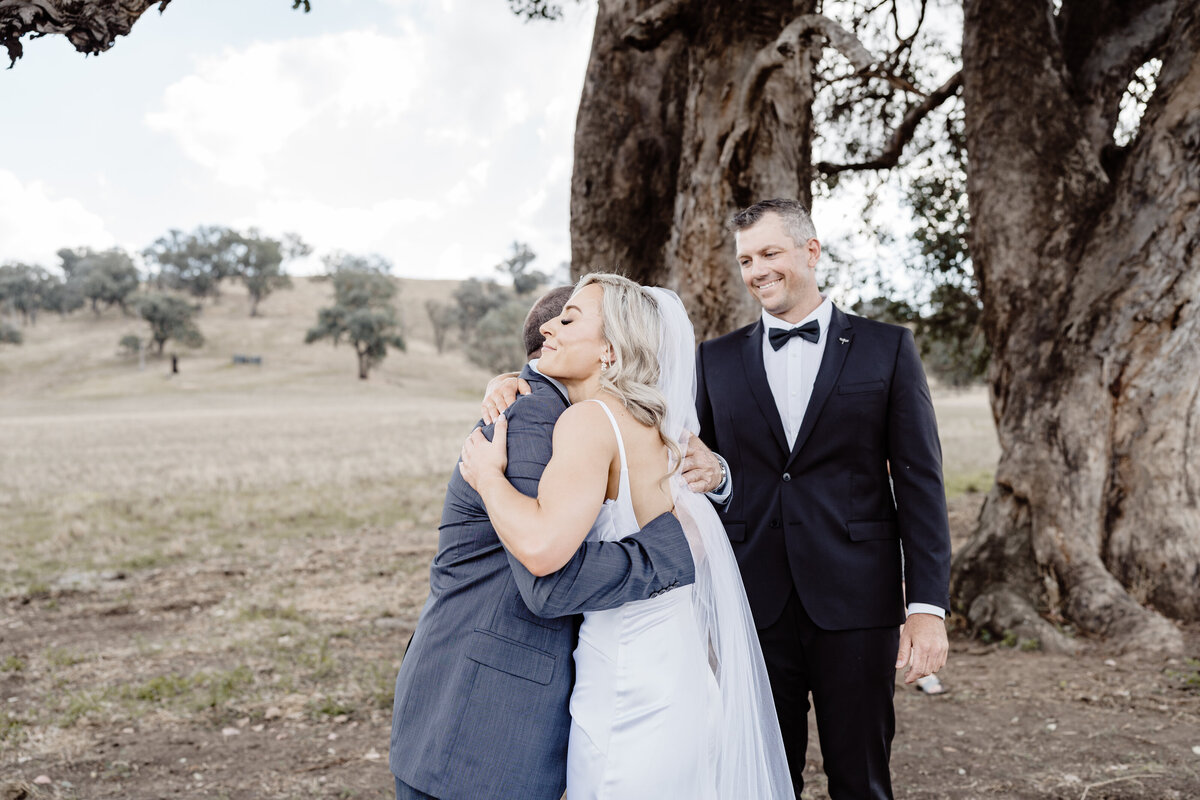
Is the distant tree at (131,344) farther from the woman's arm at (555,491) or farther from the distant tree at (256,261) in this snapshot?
→ the woman's arm at (555,491)

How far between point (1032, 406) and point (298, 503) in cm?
1178

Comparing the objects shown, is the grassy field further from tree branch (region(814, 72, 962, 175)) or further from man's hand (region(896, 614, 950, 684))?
tree branch (region(814, 72, 962, 175))

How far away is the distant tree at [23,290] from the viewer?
8794 centimetres

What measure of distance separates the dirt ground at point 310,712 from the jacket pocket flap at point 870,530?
1.88 metres

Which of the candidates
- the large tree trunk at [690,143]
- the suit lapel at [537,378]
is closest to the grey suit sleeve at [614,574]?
the suit lapel at [537,378]

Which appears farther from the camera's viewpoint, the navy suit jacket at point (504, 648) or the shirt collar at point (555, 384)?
the shirt collar at point (555, 384)

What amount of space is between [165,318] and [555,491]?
77311mm

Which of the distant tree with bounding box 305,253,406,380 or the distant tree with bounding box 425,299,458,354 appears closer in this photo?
the distant tree with bounding box 305,253,406,380

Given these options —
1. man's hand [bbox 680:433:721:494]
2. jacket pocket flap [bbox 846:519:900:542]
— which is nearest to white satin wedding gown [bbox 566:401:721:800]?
man's hand [bbox 680:433:721:494]

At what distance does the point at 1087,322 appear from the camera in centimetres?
643

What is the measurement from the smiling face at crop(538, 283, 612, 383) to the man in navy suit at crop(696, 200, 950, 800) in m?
0.93

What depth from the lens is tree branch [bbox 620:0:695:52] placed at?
225 inches

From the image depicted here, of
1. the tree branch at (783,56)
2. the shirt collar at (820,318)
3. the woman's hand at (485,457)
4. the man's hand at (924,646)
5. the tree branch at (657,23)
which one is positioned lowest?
the man's hand at (924,646)

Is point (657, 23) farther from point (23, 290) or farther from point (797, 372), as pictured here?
point (23, 290)
